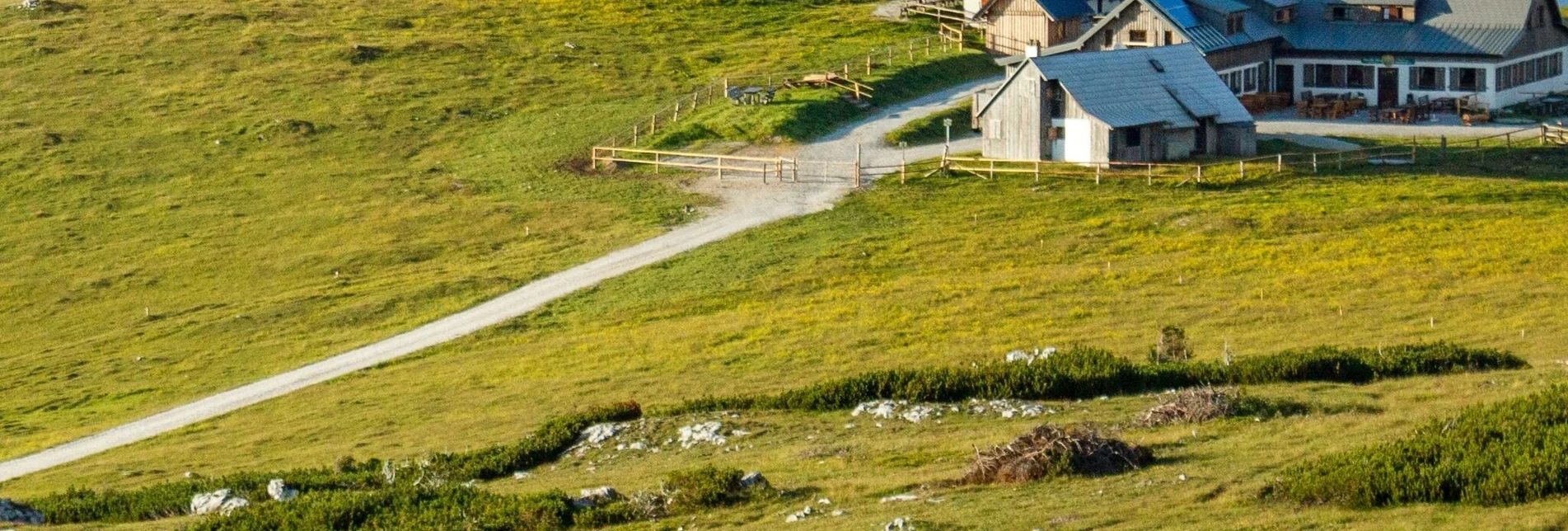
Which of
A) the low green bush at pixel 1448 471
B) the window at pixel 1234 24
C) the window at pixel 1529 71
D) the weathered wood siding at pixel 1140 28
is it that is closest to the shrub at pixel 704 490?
the low green bush at pixel 1448 471

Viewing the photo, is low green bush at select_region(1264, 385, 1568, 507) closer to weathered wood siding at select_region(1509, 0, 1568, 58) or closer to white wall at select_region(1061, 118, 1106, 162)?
white wall at select_region(1061, 118, 1106, 162)

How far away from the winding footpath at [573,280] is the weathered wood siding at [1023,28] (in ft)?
30.7

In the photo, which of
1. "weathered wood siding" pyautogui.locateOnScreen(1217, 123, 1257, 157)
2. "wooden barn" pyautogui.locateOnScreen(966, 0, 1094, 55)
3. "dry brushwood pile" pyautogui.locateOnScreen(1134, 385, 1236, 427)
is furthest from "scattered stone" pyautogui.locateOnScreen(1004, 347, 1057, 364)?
"wooden barn" pyautogui.locateOnScreen(966, 0, 1094, 55)

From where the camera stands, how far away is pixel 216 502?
124 feet

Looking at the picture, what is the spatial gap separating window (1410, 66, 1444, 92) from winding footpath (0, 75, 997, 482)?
21231 mm

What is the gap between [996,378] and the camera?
143 ft

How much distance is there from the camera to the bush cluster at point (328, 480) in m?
38.8

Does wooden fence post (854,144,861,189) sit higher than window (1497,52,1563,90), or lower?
lower

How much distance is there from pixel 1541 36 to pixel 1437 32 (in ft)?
19.5

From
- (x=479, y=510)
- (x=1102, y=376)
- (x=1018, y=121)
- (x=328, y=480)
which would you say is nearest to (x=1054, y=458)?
(x=479, y=510)

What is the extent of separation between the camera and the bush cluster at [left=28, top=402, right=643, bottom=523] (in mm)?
38812

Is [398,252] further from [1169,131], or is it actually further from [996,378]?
[996,378]

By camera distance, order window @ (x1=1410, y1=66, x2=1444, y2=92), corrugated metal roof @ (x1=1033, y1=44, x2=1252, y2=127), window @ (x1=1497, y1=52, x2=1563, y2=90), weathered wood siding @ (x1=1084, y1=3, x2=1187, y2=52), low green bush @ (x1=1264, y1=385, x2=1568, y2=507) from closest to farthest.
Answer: low green bush @ (x1=1264, y1=385, x2=1568, y2=507), corrugated metal roof @ (x1=1033, y1=44, x2=1252, y2=127), weathered wood siding @ (x1=1084, y1=3, x2=1187, y2=52), window @ (x1=1497, y1=52, x2=1563, y2=90), window @ (x1=1410, y1=66, x2=1444, y2=92)

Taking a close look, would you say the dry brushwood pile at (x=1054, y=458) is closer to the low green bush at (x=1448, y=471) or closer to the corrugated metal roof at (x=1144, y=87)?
the low green bush at (x=1448, y=471)
